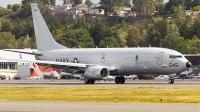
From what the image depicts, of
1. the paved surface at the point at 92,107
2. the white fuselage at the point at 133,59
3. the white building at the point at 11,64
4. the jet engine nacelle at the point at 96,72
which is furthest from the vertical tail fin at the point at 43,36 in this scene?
the white building at the point at 11,64

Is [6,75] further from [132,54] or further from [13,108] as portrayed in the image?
[13,108]

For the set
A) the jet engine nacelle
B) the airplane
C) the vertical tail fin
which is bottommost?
the jet engine nacelle

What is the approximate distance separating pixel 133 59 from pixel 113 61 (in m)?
3.13

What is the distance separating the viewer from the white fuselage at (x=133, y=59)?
256 feet

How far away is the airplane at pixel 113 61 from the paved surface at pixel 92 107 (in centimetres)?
3631

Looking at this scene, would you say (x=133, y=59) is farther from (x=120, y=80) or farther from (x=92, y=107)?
(x=92, y=107)

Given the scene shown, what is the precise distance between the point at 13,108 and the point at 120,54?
43.8 metres

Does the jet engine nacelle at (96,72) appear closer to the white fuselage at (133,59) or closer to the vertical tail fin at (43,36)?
the white fuselage at (133,59)

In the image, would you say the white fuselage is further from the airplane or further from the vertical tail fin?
the vertical tail fin

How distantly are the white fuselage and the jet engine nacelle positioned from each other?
5.01 ft

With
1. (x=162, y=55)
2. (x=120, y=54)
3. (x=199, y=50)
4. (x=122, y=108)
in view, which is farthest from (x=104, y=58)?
(x=199, y=50)

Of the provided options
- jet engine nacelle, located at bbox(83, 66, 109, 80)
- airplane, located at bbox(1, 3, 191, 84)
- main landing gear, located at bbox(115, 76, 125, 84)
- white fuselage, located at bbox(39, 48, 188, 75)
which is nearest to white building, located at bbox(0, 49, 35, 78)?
airplane, located at bbox(1, 3, 191, 84)

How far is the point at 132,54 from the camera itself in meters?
80.7

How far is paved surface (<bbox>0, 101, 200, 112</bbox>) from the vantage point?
37.8 m
